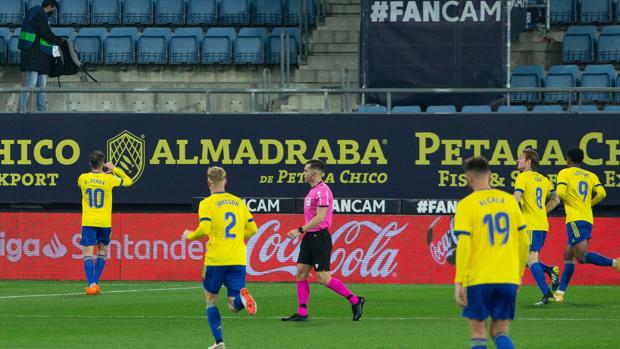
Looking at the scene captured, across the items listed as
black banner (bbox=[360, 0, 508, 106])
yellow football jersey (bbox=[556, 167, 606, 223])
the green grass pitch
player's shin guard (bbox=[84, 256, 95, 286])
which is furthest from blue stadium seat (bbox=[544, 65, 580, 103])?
player's shin guard (bbox=[84, 256, 95, 286])

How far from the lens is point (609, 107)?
22.9 meters

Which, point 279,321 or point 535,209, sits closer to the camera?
point 279,321

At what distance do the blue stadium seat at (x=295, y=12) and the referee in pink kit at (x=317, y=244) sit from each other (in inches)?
510

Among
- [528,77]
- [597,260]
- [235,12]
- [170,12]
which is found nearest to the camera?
[597,260]

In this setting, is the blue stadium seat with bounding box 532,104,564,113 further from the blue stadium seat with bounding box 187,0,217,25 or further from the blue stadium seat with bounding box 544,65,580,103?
the blue stadium seat with bounding box 187,0,217,25

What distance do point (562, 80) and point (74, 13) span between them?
1123cm

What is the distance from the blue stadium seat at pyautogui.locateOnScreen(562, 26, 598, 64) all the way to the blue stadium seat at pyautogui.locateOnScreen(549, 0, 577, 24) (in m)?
1.15

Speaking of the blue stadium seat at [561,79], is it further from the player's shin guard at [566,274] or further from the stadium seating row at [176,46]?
the player's shin guard at [566,274]

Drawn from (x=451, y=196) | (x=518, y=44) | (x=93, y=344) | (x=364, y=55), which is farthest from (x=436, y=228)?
(x=93, y=344)

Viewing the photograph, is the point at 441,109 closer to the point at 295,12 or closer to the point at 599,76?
the point at 599,76

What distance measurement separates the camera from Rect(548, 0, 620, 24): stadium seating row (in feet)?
90.6

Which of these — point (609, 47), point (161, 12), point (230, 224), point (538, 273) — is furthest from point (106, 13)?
point (230, 224)

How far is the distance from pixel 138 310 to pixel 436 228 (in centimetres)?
712

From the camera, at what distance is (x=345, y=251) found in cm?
2255
